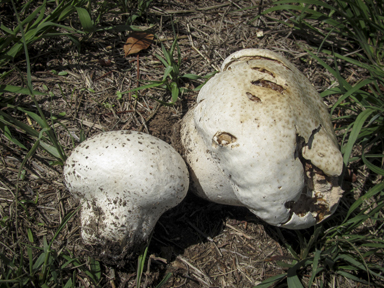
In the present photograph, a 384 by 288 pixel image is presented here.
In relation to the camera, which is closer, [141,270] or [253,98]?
[253,98]

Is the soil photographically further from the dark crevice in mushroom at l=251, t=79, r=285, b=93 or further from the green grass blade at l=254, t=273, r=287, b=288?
the dark crevice in mushroom at l=251, t=79, r=285, b=93

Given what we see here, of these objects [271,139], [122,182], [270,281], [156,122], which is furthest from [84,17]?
[270,281]

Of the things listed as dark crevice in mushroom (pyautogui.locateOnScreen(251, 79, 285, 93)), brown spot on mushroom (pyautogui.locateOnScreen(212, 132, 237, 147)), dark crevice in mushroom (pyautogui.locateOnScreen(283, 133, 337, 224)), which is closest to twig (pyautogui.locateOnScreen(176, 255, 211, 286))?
dark crevice in mushroom (pyautogui.locateOnScreen(283, 133, 337, 224))

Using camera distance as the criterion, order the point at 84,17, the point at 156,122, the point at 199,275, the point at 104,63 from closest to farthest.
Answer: the point at 199,275, the point at 84,17, the point at 156,122, the point at 104,63

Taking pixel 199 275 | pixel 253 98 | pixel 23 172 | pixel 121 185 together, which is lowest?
pixel 199 275

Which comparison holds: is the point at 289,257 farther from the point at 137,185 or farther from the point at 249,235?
the point at 137,185

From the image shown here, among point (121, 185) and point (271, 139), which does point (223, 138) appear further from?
point (121, 185)

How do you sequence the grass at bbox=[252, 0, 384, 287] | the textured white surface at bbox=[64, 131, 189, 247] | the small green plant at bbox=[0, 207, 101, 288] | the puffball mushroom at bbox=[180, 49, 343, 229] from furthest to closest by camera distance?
the grass at bbox=[252, 0, 384, 287] → the small green plant at bbox=[0, 207, 101, 288] → the textured white surface at bbox=[64, 131, 189, 247] → the puffball mushroom at bbox=[180, 49, 343, 229]
